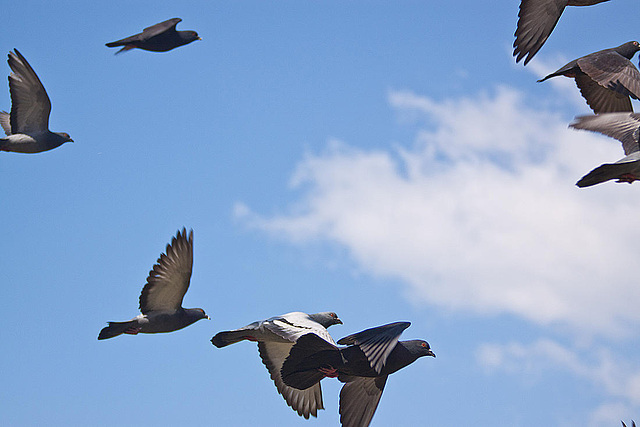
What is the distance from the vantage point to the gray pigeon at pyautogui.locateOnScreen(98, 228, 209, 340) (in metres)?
13.8

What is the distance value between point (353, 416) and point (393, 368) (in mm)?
880

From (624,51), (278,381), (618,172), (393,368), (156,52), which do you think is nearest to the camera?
(618,172)

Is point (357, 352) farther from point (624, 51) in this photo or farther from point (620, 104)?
point (624, 51)

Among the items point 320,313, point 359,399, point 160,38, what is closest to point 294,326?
point 359,399

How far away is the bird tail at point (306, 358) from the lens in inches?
401

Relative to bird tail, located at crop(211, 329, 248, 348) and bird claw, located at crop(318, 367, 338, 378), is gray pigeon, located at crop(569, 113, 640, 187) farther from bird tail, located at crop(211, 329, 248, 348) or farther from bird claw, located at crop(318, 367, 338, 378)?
bird tail, located at crop(211, 329, 248, 348)

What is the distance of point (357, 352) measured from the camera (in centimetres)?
1002

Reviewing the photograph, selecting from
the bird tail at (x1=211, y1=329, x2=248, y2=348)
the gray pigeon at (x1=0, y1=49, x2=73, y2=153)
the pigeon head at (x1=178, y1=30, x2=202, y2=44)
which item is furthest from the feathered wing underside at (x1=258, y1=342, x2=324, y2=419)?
the gray pigeon at (x1=0, y1=49, x2=73, y2=153)

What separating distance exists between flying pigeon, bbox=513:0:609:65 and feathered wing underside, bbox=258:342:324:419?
21.1 feet

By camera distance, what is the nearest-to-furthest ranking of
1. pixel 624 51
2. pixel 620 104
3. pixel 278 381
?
1. pixel 620 104
2. pixel 624 51
3. pixel 278 381

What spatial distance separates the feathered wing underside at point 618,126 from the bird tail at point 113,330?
857 centimetres

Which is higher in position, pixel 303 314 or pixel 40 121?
pixel 40 121

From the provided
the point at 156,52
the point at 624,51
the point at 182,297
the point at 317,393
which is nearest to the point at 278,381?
the point at 317,393

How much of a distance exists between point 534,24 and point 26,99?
11.1 meters
